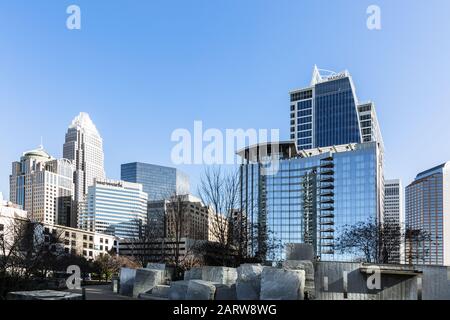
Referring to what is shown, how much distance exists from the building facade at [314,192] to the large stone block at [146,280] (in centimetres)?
8811

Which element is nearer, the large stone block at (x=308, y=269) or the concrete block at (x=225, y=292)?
the large stone block at (x=308, y=269)

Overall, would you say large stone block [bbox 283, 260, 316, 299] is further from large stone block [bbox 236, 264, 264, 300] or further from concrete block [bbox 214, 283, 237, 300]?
concrete block [bbox 214, 283, 237, 300]

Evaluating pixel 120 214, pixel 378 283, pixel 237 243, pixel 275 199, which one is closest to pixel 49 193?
pixel 120 214

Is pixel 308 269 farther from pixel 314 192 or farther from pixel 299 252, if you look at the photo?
pixel 314 192

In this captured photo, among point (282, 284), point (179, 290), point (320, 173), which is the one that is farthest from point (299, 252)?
point (320, 173)

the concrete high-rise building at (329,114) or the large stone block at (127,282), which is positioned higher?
the concrete high-rise building at (329,114)

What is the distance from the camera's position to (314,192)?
120062 millimetres

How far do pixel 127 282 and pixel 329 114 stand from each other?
123 m

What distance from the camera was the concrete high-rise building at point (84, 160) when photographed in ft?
321

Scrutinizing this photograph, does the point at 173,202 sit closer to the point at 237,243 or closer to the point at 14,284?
the point at 237,243

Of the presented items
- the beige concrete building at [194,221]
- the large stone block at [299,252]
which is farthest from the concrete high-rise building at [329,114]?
the large stone block at [299,252]

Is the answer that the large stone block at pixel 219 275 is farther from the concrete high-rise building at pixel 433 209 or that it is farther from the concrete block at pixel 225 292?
the concrete high-rise building at pixel 433 209

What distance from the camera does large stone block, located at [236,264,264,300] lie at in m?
15.0
